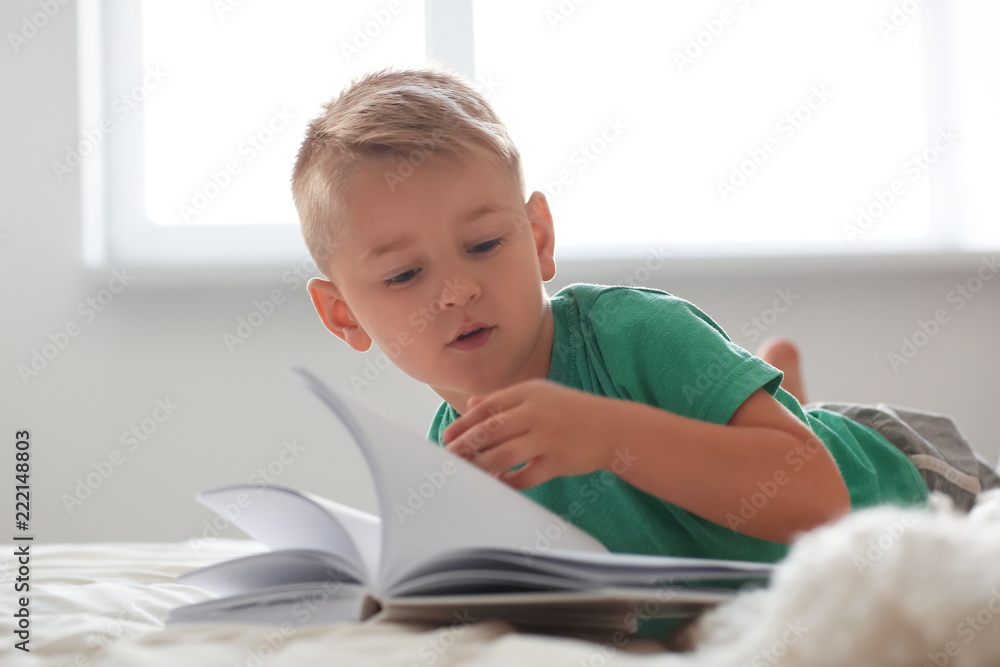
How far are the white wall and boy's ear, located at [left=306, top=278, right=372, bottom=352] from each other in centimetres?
100

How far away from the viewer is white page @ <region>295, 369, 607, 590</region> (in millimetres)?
426

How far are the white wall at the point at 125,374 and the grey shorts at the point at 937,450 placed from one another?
1116 mm

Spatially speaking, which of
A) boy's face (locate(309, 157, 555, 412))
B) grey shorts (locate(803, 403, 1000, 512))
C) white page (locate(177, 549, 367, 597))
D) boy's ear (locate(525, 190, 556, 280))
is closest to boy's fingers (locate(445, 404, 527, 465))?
white page (locate(177, 549, 367, 597))

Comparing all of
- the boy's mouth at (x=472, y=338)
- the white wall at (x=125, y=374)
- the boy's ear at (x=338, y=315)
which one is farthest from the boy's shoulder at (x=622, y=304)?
the white wall at (x=125, y=374)

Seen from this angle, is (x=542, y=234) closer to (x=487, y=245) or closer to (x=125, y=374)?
(x=487, y=245)

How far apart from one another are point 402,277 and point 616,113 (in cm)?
149

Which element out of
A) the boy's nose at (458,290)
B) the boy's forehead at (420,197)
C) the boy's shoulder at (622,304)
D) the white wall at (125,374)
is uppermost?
the boy's forehead at (420,197)

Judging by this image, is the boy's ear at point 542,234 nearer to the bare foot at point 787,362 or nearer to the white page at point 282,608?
the white page at point 282,608

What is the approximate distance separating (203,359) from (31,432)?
15.7 inches

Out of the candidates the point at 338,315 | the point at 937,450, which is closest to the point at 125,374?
the point at 338,315

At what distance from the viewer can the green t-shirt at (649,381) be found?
2.18ft

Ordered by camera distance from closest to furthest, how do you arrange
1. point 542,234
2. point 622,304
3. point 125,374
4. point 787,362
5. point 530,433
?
point 530,433 < point 622,304 < point 542,234 < point 787,362 < point 125,374

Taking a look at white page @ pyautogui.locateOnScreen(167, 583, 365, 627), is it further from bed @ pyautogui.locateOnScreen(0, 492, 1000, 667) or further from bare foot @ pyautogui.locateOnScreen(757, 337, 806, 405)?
bare foot @ pyautogui.locateOnScreen(757, 337, 806, 405)

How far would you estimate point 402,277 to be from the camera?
2.58ft
